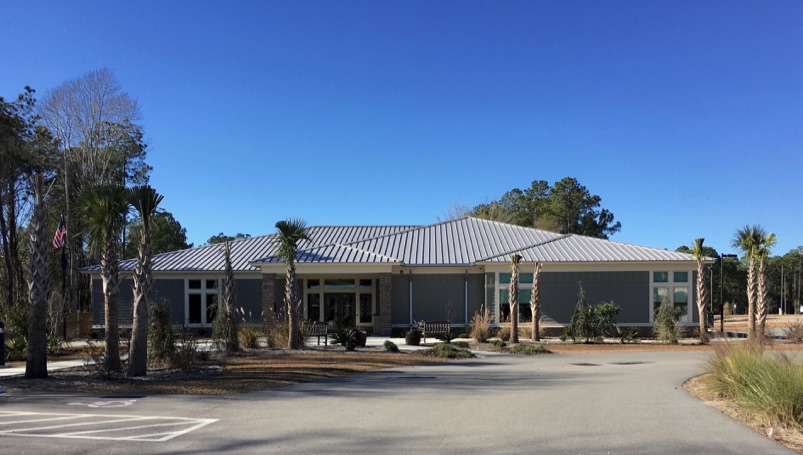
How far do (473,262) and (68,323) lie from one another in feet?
64.1

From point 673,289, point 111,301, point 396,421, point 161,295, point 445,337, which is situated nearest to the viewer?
point 396,421

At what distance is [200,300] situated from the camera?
31.6m

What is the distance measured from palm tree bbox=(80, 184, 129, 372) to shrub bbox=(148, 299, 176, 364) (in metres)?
1.54

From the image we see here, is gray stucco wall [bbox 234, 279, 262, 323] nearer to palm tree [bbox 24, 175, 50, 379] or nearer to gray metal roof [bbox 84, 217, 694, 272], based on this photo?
gray metal roof [bbox 84, 217, 694, 272]

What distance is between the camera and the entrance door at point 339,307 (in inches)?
1274

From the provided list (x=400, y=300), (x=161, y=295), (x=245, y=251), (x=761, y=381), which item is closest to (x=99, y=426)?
(x=761, y=381)

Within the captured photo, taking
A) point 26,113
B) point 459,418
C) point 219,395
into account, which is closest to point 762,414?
point 459,418

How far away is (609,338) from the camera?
94.6 feet

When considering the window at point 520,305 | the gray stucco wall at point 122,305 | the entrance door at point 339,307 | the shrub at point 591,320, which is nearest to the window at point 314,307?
the entrance door at point 339,307

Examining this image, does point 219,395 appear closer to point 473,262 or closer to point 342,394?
point 342,394

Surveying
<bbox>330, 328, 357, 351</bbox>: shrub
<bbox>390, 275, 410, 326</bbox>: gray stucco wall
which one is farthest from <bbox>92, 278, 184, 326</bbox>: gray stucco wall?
<bbox>330, 328, 357, 351</bbox>: shrub

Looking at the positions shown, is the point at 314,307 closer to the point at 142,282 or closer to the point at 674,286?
the point at 674,286

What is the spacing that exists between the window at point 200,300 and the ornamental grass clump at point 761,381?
82.5 feet

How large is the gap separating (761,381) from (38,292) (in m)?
13.6
